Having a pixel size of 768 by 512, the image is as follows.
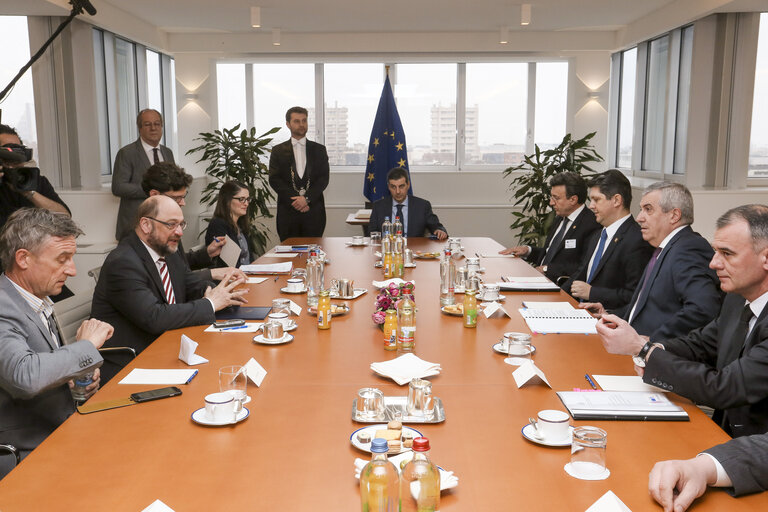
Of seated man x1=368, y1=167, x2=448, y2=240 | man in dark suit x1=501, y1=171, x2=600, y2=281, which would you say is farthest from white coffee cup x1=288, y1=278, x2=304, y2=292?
seated man x1=368, y1=167, x2=448, y2=240

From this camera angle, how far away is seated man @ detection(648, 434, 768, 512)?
4.91 ft

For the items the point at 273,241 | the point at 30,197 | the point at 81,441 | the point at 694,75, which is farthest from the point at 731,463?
the point at 273,241

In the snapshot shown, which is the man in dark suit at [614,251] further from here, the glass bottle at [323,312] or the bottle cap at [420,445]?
the bottle cap at [420,445]

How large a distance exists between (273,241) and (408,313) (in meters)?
7.59

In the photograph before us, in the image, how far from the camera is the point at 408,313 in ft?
9.10

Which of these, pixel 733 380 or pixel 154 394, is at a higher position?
pixel 733 380

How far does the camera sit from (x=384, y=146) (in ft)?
31.1

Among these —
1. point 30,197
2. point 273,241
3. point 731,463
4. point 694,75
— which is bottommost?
point 273,241

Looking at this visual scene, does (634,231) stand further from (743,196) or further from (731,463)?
(743,196)

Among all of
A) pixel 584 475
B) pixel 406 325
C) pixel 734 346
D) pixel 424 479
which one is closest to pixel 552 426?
pixel 584 475

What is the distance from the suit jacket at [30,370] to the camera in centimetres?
216

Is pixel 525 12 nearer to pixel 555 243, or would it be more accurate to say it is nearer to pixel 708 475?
pixel 555 243

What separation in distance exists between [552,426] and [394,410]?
1.51 feet

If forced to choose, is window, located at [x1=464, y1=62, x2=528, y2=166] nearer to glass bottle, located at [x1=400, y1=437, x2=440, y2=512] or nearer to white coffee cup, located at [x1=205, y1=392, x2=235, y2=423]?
white coffee cup, located at [x1=205, y1=392, x2=235, y2=423]
